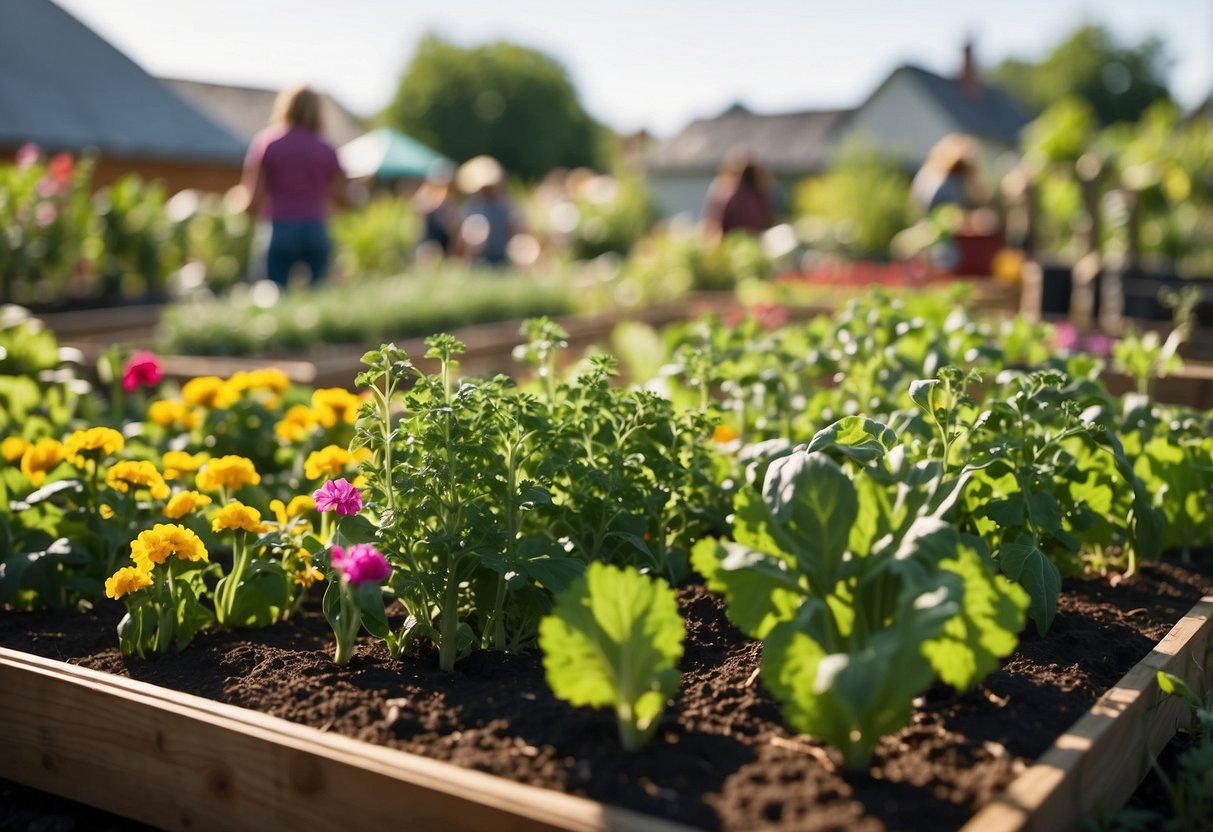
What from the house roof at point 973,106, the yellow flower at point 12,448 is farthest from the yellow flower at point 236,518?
the house roof at point 973,106

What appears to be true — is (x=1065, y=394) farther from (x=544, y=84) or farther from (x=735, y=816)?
(x=544, y=84)

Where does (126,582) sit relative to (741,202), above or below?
below

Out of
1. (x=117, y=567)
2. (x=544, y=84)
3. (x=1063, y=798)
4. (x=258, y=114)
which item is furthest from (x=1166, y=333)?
(x=544, y=84)

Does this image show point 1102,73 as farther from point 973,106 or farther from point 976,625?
point 976,625

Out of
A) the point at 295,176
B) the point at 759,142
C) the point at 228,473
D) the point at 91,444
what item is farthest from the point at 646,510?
the point at 759,142

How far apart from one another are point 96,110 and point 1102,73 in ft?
223

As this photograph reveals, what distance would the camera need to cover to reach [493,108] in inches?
2345

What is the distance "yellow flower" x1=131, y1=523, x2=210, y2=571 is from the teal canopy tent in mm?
20875

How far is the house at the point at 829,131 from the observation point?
48312 millimetres

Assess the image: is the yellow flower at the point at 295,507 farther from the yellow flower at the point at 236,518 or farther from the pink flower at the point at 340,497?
the pink flower at the point at 340,497

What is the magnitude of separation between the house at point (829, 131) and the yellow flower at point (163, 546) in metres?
45.9

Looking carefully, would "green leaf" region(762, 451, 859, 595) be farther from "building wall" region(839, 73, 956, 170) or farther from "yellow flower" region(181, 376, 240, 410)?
"building wall" region(839, 73, 956, 170)

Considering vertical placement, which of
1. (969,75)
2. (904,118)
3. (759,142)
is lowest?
(759,142)

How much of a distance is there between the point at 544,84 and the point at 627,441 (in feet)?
199
